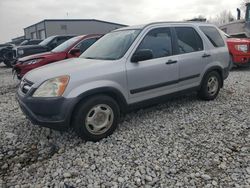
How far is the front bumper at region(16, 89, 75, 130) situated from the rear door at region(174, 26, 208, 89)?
2.35 meters

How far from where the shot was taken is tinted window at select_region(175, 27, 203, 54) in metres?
4.95

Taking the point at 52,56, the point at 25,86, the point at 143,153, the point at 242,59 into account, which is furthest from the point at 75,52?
the point at 242,59

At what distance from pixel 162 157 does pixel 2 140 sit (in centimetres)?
263

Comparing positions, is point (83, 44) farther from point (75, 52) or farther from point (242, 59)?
point (242, 59)

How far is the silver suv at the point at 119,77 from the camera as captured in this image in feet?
11.8

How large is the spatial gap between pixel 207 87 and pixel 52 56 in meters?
4.55

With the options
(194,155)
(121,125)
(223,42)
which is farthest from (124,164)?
(223,42)

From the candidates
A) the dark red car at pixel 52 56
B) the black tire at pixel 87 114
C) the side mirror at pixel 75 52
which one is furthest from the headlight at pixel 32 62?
the black tire at pixel 87 114

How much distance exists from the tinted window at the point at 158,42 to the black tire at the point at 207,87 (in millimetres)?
1267

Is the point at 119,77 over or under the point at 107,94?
over

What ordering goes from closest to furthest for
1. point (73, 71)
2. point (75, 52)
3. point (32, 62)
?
Answer: 1. point (73, 71)
2. point (32, 62)
3. point (75, 52)

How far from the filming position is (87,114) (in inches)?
147

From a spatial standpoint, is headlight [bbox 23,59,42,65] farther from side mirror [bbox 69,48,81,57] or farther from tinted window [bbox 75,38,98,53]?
tinted window [bbox 75,38,98,53]

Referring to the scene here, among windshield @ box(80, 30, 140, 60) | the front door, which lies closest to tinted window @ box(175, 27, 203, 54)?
the front door
